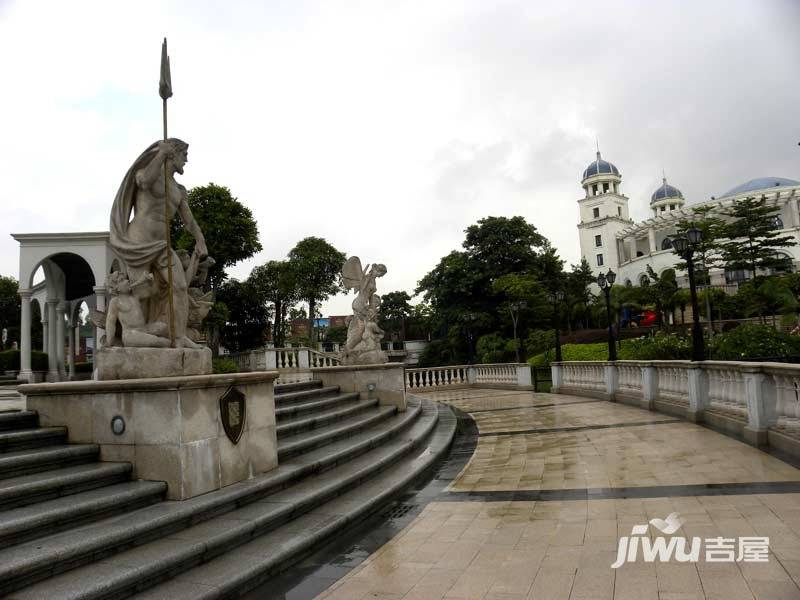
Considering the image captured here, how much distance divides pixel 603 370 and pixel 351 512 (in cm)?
1189

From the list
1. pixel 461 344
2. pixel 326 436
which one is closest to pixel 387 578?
A: pixel 326 436

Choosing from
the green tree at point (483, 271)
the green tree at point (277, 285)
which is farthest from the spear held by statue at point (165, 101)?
the green tree at point (483, 271)

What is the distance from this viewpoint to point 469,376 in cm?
2408

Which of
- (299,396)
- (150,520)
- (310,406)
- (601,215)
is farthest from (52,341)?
(601,215)

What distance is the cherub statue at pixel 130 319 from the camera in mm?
5398

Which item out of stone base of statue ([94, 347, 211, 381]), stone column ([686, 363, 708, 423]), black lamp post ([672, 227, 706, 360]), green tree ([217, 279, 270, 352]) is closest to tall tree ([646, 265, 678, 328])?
green tree ([217, 279, 270, 352])

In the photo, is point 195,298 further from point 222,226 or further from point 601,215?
point 601,215

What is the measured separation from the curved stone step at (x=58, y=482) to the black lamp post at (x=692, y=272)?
9.44 meters

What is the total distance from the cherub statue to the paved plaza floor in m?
3.17

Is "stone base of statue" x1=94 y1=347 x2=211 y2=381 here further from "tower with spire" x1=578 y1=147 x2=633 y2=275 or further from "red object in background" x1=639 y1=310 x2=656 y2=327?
"tower with spire" x1=578 y1=147 x2=633 y2=275

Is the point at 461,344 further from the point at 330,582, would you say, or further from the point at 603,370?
the point at 330,582

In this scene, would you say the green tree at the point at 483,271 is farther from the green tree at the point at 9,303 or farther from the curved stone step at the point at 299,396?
the green tree at the point at 9,303

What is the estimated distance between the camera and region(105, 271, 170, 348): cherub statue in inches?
213

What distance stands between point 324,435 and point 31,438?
133 inches
